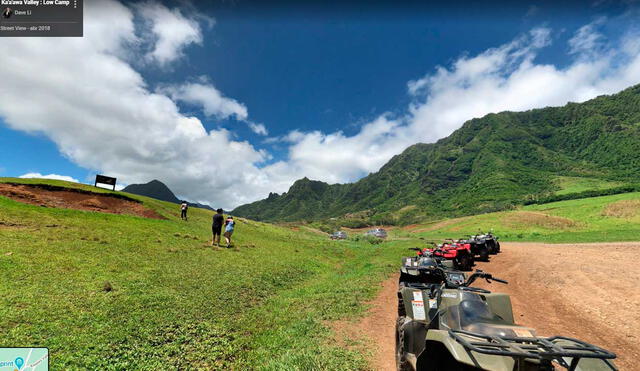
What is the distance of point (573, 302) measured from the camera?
11.3 meters

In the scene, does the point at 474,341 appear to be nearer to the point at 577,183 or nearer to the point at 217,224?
the point at 217,224

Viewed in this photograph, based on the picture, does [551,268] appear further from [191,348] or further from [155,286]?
[155,286]

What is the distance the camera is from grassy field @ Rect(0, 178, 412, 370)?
5.98 meters

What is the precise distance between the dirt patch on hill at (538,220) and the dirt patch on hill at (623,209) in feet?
18.1

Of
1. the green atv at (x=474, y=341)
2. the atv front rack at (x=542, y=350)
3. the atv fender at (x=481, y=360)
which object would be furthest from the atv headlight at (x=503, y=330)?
the atv fender at (x=481, y=360)

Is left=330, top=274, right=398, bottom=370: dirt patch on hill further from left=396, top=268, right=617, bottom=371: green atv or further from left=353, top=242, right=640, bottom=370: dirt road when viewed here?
A: left=396, top=268, right=617, bottom=371: green atv

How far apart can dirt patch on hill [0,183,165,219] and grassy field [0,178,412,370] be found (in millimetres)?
5517

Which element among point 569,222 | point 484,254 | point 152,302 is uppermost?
point 152,302

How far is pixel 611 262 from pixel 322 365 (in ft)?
62.6

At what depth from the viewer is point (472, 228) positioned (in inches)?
2480

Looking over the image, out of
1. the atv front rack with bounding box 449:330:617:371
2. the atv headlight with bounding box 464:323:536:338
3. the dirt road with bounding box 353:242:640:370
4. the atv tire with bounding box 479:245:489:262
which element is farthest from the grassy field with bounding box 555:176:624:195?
the atv front rack with bounding box 449:330:617:371

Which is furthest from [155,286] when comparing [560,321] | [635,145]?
[635,145]

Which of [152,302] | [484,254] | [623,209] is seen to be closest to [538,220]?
[623,209]

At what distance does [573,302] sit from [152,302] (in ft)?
53.8
